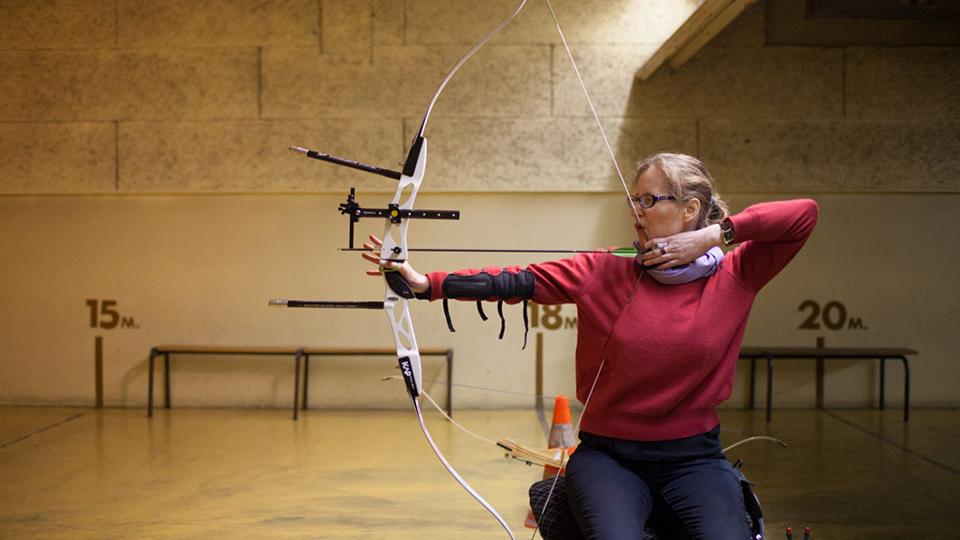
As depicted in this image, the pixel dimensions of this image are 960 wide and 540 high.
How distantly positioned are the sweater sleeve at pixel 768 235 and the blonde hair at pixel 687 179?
0.30 ft

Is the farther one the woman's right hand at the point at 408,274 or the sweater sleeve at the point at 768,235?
the woman's right hand at the point at 408,274

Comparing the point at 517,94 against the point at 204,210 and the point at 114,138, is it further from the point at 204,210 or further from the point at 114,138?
the point at 114,138

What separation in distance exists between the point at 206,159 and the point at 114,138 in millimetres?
609

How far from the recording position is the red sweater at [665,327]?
1754 mm

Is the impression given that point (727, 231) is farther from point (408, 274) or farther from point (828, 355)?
point (828, 355)

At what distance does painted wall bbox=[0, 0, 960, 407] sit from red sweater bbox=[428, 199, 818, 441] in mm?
3290

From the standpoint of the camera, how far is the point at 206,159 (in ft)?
17.1

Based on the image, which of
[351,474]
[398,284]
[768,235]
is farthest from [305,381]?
[768,235]

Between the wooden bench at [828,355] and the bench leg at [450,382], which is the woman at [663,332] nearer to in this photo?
the bench leg at [450,382]

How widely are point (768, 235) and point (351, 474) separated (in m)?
2.43

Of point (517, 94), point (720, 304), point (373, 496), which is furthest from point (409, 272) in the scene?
point (517, 94)

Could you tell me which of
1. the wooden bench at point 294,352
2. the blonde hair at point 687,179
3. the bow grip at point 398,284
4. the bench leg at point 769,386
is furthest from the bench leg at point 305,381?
the blonde hair at point 687,179

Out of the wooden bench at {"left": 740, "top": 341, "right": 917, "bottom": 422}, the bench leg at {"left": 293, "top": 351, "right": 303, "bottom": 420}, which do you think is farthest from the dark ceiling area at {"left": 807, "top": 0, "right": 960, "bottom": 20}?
the bench leg at {"left": 293, "top": 351, "right": 303, "bottom": 420}

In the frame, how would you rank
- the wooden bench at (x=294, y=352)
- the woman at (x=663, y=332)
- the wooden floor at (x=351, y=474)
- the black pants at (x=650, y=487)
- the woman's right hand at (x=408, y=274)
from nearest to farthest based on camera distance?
the black pants at (x=650, y=487)
the woman at (x=663, y=332)
the woman's right hand at (x=408, y=274)
the wooden floor at (x=351, y=474)
the wooden bench at (x=294, y=352)
